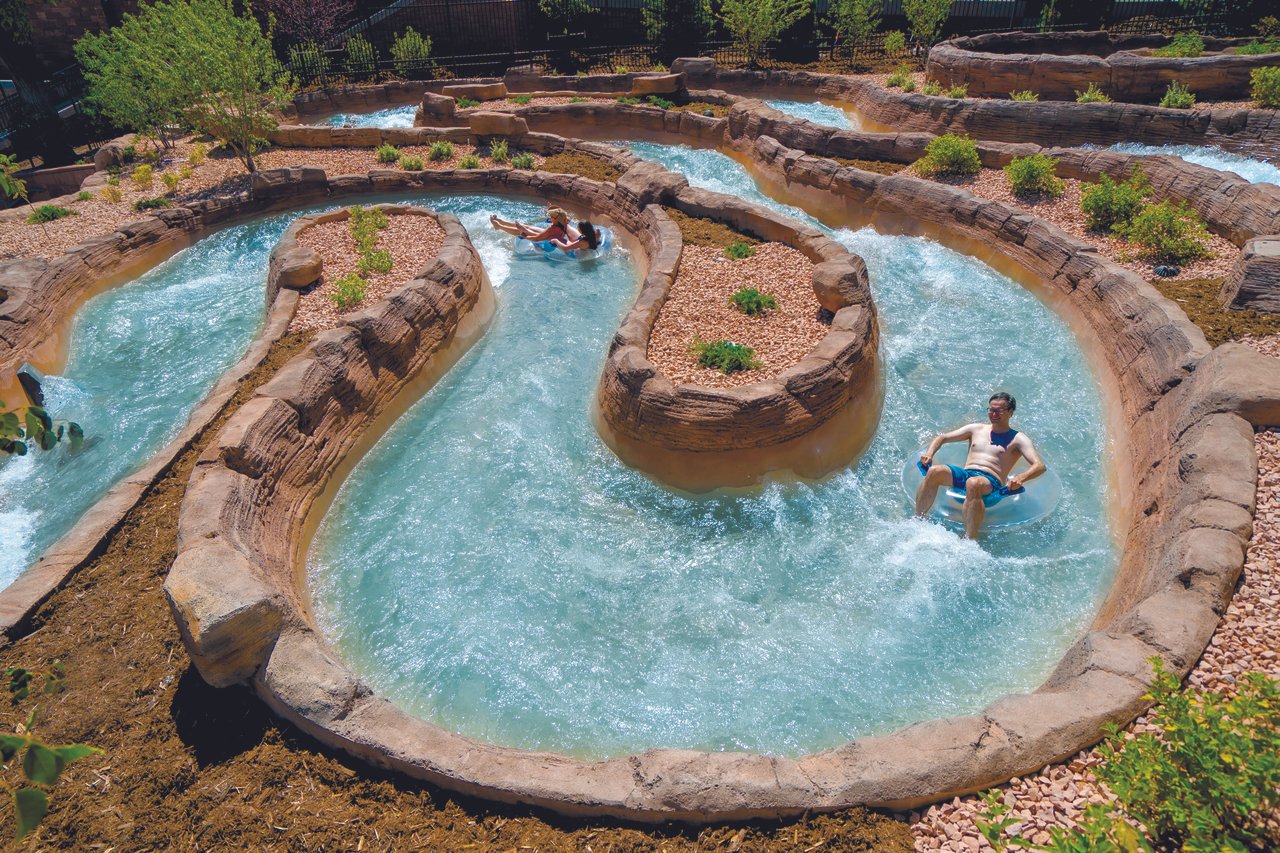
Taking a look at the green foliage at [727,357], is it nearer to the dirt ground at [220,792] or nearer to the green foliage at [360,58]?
the dirt ground at [220,792]

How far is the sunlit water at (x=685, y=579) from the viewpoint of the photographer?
5.80 m

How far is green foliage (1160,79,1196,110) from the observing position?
1430 centimetres

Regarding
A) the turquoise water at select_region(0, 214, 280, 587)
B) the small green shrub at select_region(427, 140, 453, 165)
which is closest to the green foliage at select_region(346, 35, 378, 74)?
the small green shrub at select_region(427, 140, 453, 165)

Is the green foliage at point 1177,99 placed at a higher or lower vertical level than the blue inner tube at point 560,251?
higher

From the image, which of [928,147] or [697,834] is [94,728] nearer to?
[697,834]

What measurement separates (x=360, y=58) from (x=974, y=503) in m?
22.7

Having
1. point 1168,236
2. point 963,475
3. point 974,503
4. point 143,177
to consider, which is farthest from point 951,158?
point 143,177

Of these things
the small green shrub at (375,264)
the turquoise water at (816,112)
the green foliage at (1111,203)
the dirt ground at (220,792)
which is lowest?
the dirt ground at (220,792)

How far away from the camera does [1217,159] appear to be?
12820mm

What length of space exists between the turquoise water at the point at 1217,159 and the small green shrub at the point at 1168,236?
9.88 feet

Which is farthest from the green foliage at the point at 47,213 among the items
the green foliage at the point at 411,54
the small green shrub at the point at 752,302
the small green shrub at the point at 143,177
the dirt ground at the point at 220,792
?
the small green shrub at the point at 752,302

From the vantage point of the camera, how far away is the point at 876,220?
1281 cm

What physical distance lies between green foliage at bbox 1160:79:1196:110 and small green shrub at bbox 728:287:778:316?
10206 millimetres

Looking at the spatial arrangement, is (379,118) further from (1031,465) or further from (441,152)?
(1031,465)
